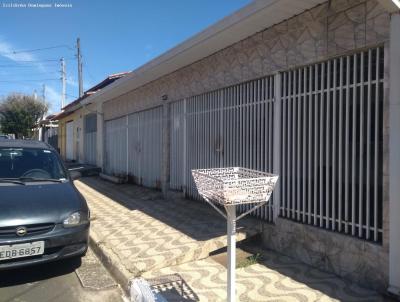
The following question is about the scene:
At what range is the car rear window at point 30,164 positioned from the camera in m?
5.48

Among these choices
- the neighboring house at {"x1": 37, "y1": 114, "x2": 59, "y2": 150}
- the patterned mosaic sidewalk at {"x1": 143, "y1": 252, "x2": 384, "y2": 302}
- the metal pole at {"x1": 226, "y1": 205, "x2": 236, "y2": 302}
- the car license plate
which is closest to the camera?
the metal pole at {"x1": 226, "y1": 205, "x2": 236, "y2": 302}

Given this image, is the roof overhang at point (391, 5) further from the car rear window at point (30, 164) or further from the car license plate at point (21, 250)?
the car rear window at point (30, 164)

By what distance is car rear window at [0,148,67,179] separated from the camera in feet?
18.0

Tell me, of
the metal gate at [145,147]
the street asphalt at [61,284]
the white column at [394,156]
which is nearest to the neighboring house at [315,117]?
the white column at [394,156]

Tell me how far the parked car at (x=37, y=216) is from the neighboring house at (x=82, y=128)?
10.1m

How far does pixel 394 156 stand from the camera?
148 inches

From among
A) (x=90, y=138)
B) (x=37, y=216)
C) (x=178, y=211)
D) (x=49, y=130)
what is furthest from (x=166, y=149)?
(x=49, y=130)

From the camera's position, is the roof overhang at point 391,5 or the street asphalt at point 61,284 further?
the street asphalt at point 61,284

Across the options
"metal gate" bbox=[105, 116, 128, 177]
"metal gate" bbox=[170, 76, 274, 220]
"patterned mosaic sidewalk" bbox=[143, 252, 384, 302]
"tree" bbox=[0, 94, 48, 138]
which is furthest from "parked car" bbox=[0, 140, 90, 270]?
"tree" bbox=[0, 94, 48, 138]

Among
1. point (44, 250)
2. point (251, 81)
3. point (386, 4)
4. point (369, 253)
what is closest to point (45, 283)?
point (44, 250)

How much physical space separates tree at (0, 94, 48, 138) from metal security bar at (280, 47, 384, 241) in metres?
38.5

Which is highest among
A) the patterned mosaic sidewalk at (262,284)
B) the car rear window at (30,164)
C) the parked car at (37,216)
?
the car rear window at (30,164)

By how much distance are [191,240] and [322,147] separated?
2226 mm

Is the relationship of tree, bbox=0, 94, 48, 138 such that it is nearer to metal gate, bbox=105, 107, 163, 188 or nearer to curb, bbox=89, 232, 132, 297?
metal gate, bbox=105, 107, 163, 188
